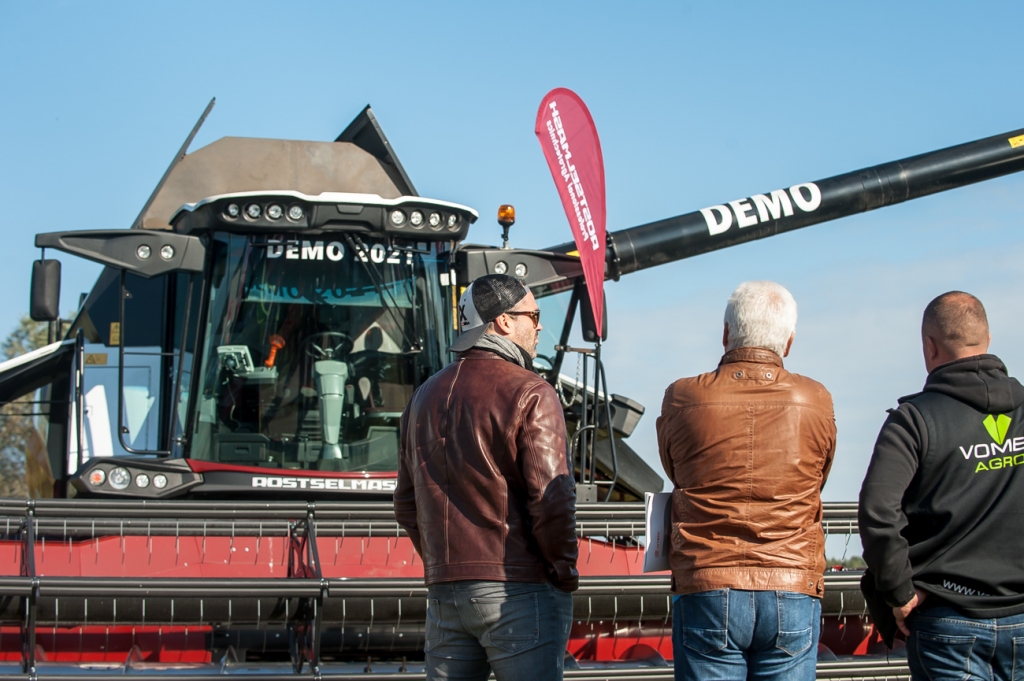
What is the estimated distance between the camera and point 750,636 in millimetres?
3158

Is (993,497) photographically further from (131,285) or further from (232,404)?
(131,285)

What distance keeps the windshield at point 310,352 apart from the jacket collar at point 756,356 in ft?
12.5

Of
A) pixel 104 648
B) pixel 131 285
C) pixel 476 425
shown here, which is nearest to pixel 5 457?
pixel 131 285

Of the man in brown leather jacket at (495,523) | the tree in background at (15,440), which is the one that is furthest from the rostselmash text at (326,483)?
the tree in background at (15,440)

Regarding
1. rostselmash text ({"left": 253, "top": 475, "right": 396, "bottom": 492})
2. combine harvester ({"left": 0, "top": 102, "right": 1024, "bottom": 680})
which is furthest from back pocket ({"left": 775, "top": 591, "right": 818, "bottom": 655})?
rostselmash text ({"left": 253, "top": 475, "right": 396, "bottom": 492})

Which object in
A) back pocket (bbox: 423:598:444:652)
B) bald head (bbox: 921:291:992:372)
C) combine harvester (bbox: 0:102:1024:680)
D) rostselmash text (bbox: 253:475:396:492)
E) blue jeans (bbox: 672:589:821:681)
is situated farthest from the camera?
rostselmash text (bbox: 253:475:396:492)

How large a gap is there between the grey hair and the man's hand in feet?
2.66

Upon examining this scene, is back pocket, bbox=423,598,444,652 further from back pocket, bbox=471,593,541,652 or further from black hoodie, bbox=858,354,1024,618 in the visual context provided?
black hoodie, bbox=858,354,1024,618

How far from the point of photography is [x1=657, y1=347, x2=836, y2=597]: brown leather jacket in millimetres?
3191

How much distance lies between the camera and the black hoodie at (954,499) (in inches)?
129

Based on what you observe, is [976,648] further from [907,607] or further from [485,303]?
[485,303]

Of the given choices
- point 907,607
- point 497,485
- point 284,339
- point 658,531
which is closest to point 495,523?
point 497,485

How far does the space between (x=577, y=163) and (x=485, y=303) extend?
15.5 feet

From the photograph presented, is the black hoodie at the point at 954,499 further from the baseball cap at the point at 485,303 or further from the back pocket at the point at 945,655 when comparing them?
the baseball cap at the point at 485,303
